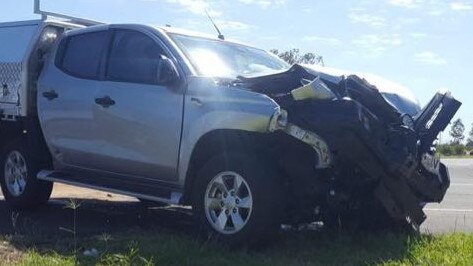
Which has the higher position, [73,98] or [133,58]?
[133,58]

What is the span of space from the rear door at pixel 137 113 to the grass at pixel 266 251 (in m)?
0.75

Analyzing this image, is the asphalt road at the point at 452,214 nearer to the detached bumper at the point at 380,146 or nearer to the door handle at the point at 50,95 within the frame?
the detached bumper at the point at 380,146

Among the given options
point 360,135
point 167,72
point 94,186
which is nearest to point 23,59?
point 94,186

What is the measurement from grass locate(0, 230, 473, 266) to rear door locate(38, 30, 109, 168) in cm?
156

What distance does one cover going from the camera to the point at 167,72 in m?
6.51

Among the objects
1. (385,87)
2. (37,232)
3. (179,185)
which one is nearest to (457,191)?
(385,87)

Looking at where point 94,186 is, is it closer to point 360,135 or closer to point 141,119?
point 141,119

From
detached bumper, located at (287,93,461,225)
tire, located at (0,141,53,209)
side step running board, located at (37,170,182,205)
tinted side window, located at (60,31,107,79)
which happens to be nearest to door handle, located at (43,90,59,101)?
tinted side window, located at (60,31,107,79)

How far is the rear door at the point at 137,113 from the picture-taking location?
652 centimetres

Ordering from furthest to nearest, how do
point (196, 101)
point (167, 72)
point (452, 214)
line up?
point (452, 214)
point (167, 72)
point (196, 101)

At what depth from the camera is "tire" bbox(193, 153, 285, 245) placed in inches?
221

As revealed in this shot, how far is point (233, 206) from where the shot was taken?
584 cm

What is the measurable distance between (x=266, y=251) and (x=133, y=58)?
2624mm

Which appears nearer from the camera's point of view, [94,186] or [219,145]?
[219,145]
